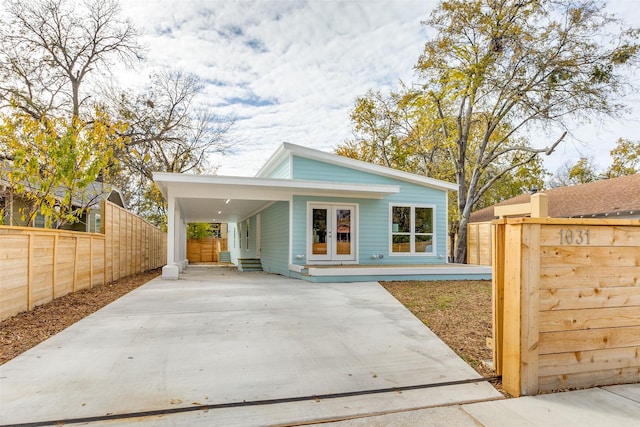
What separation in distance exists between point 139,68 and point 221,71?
13.3 feet

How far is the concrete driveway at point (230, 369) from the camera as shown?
2.55 meters

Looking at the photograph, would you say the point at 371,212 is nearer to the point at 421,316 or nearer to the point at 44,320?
the point at 421,316

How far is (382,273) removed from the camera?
948 centimetres

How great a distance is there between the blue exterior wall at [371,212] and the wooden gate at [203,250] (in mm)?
15945

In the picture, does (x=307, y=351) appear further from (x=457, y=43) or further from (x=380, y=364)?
(x=457, y=43)

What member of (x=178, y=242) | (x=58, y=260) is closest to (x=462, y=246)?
(x=178, y=242)

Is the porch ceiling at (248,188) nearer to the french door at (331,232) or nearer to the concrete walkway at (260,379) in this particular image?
the french door at (331,232)

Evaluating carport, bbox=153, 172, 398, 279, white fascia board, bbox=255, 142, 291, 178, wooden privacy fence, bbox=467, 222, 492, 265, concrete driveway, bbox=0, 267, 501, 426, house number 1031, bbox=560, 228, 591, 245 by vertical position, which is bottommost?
concrete driveway, bbox=0, 267, 501, 426

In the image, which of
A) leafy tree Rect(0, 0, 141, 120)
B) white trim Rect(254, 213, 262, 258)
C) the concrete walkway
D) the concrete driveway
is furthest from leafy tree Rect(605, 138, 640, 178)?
leafy tree Rect(0, 0, 141, 120)

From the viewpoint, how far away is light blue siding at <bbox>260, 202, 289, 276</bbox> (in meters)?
11.2

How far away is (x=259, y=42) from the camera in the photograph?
1212 centimetres

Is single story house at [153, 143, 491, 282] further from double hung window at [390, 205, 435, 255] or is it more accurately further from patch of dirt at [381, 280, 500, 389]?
patch of dirt at [381, 280, 500, 389]

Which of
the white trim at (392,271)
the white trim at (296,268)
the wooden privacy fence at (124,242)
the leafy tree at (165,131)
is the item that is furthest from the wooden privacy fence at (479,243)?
the leafy tree at (165,131)

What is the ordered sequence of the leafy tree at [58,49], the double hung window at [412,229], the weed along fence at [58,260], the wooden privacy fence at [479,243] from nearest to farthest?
1. the weed along fence at [58,260]
2. the double hung window at [412,229]
3. the leafy tree at [58,49]
4. the wooden privacy fence at [479,243]
